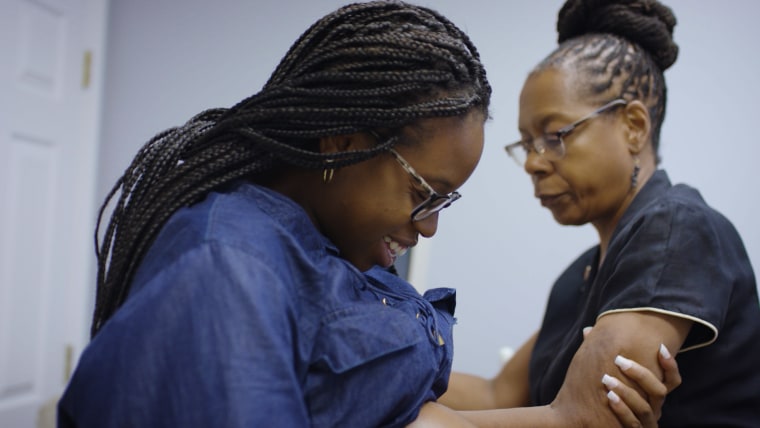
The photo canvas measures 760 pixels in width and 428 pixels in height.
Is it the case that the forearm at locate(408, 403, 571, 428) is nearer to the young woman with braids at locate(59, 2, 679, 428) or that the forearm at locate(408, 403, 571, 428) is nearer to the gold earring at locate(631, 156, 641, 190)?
the young woman with braids at locate(59, 2, 679, 428)

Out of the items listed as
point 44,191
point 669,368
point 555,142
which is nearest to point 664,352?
point 669,368

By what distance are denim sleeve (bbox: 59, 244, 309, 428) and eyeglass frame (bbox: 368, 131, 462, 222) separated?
30 cm

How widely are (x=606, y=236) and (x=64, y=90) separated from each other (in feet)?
7.19

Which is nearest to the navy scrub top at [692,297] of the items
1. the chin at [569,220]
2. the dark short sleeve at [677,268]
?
the dark short sleeve at [677,268]

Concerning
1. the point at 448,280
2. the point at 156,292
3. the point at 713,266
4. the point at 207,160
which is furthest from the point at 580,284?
the point at 156,292

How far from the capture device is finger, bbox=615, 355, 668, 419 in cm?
93

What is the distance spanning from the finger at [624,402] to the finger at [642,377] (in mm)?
17

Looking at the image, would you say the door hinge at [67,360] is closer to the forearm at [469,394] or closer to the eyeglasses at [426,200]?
the forearm at [469,394]

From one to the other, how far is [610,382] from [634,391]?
0.15ft

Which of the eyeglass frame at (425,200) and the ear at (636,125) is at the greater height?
the ear at (636,125)

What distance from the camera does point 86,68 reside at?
2443mm

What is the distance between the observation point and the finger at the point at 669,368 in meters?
0.95

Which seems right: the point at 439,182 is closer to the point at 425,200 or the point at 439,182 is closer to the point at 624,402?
the point at 425,200

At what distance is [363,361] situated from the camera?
66cm
